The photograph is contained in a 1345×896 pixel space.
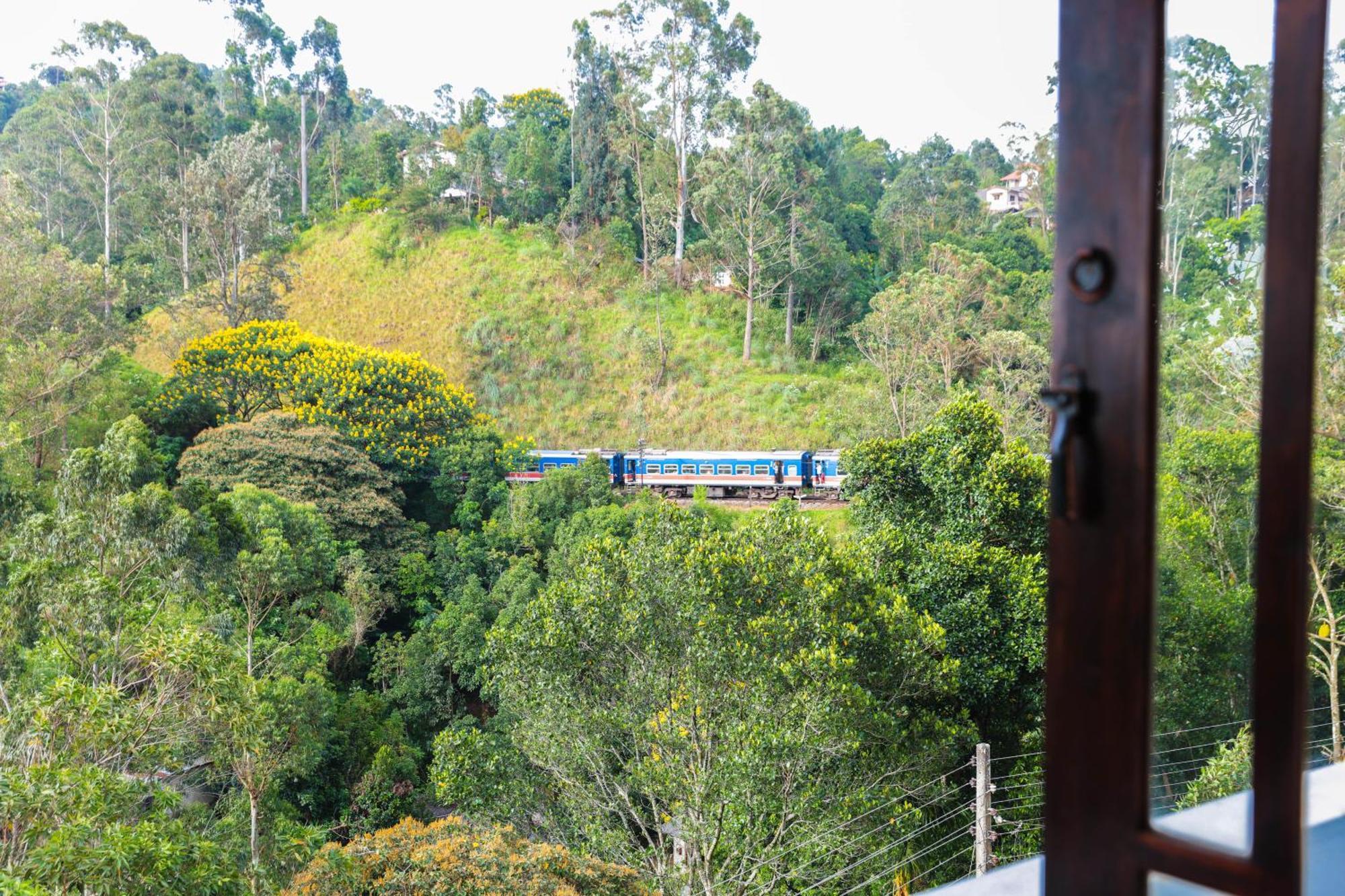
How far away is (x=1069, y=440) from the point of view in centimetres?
46

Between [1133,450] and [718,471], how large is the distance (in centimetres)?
1206

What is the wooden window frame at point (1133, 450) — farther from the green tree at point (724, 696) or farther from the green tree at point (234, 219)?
the green tree at point (234, 219)

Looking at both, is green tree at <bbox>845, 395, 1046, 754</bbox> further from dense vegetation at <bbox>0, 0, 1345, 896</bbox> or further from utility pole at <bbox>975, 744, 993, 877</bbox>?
utility pole at <bbox>975, 744, 993, 877</bbox>

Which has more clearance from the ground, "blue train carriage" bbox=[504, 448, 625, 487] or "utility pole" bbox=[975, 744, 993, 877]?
"blue train carriage" bbox=[504, 448, 625, 487]

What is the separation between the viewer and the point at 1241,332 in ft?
2.27

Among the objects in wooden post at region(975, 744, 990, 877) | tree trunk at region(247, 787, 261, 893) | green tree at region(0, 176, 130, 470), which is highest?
green tree at region(0, 176, 130, 470)

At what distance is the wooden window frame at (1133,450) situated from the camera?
0.43 meters

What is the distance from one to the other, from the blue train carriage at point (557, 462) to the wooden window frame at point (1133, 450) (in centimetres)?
1154

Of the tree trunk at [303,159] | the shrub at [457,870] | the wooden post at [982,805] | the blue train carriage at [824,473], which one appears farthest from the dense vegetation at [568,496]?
the tree trunk at [303,159]

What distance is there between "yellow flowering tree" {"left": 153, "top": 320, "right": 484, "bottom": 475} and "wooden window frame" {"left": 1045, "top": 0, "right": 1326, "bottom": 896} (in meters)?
10.9

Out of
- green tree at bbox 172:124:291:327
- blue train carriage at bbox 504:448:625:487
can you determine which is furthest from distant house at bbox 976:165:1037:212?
green tree at bbox 172:124:291:327

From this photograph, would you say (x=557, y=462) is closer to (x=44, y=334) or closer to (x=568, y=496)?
(x=568, y=496)

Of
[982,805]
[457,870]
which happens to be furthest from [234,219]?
[982,805]

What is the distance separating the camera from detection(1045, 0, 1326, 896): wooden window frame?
0.43m
